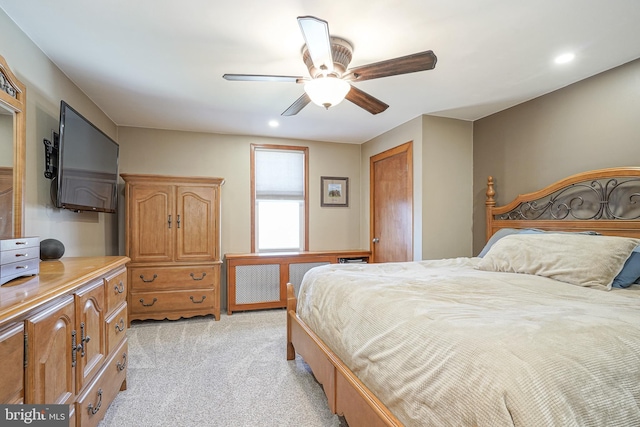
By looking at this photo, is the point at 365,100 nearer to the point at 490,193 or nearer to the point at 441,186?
the point at 441,186

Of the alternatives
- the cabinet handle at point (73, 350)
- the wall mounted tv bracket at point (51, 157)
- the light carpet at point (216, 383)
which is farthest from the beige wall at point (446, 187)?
the wall mounted tv bracket at point (51, 157)

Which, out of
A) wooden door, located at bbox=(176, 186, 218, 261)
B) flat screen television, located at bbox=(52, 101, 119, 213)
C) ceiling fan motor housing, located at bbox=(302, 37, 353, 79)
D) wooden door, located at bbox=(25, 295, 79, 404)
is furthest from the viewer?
wooden door, located at bbox=(176, 186, 218, 261)

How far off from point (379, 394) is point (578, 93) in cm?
297

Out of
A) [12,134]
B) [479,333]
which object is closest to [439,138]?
[479,333]

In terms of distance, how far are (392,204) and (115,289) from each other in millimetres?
3152

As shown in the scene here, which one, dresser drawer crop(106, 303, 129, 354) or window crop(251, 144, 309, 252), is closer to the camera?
dresser drawer crop(106, 303, 129, 354)

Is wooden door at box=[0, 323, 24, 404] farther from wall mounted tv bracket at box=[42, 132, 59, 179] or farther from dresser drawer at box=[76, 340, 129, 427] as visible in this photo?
wall mounted tv bracket at box=[42, 132, 59, 179]

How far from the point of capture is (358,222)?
16.3 ft

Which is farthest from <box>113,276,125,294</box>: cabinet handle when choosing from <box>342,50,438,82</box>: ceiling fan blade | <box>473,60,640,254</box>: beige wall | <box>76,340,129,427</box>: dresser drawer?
<box>473,60,640,254</box>: beige wall

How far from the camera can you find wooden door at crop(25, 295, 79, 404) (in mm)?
1096

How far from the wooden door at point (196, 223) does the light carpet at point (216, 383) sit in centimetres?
86

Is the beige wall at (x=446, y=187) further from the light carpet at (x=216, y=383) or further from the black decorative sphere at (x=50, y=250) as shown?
the black decorative sphere at (x=50, y=250)

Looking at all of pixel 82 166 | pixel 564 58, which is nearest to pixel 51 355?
pixel 82 166

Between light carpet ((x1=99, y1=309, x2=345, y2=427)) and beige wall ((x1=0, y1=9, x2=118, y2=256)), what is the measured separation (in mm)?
1229
